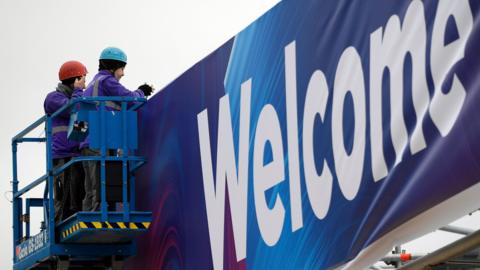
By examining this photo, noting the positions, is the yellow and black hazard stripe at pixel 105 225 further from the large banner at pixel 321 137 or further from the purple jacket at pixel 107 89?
the purple jacket at pixel 107 89

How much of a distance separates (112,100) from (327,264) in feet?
15.6

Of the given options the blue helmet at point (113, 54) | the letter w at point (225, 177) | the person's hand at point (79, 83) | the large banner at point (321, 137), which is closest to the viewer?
the large banner at point (321, 137)

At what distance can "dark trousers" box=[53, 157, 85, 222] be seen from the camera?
15305 millimetres

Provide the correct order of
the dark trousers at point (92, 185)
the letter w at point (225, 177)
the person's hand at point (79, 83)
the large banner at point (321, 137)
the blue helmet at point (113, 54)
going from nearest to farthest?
the large banner at point (321, 137) → the letter w at point (225, 177) → the dark trousers at point (92, 185) → the blue helmet at point (113, 54) → the person's hand at point (79, 83)

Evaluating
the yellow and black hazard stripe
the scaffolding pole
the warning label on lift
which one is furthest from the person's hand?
the scaffolding pole

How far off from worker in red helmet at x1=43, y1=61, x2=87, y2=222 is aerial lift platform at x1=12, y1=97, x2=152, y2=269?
0.60 feet

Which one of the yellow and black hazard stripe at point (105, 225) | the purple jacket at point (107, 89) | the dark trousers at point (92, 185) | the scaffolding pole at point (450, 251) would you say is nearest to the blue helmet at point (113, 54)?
the purple jacket at point (107, 89)

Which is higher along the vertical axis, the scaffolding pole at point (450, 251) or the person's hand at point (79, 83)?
the person's hand at point (79, 83)

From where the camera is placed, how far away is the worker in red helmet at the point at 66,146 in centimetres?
1535

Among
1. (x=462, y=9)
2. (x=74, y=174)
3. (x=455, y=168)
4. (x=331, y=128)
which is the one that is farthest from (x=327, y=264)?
(x=74, y=174)

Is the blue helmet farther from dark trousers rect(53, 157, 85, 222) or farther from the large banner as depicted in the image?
Result: dark trousers rect(53, 157, 85, 222)

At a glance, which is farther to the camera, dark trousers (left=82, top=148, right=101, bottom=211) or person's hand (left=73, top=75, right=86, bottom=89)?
person's hand (left=73, top=75, right=86, bottom=89)

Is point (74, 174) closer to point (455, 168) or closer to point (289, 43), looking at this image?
point (289, 43)

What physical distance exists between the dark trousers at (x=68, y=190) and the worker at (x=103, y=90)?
1.07 ft
